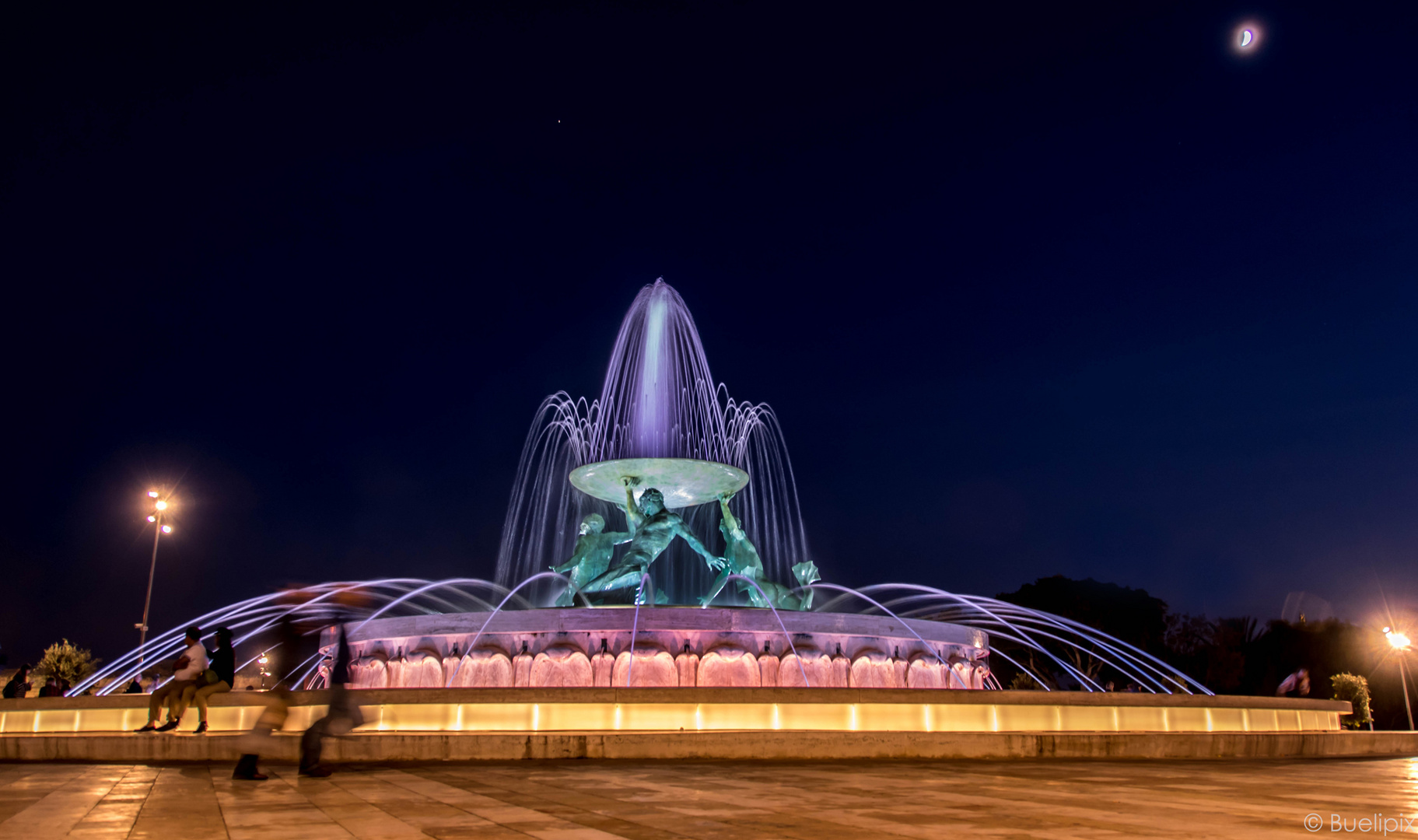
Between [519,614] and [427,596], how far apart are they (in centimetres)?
1641

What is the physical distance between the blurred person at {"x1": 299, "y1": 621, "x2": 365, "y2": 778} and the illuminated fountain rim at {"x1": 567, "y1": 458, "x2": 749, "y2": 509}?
34.0 ft

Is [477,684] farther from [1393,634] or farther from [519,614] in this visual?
[1393,634]

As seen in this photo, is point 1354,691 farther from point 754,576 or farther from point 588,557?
point 588,557

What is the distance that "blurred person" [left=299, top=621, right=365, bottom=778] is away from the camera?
23.9 feet

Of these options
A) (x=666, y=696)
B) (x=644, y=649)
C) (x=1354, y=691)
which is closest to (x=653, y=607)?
(x=644, y=649)

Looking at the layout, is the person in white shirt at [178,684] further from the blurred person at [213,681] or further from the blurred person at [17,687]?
the blurred person at [17,687]

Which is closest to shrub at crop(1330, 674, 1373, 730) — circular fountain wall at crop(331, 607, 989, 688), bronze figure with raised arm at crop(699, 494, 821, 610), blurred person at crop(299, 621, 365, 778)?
bronze figure with raised arm at crop(699, 494, 821, 610)

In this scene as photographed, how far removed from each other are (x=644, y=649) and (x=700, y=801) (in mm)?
7251

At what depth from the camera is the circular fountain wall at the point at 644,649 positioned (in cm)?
1296

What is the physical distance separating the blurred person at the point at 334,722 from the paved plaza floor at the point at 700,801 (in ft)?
0.59

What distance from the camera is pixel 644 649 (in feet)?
42.6

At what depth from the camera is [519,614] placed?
43.5 feet

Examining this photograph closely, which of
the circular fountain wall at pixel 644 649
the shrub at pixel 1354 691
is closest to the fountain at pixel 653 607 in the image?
the circular fountain wall at pixel 644 649

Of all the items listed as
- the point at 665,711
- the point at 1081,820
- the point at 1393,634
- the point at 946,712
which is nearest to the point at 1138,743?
the point at 946,712
